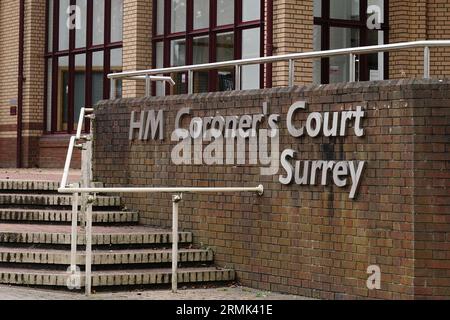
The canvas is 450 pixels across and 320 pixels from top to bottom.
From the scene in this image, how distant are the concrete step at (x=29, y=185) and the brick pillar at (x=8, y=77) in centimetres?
750

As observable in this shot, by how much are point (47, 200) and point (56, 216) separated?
1.74ft

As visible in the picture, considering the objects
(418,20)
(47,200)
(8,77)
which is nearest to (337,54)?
(47,200)

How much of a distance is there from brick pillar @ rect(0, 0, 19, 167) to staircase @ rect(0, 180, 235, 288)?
8327mm

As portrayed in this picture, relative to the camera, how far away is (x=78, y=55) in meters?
21.0

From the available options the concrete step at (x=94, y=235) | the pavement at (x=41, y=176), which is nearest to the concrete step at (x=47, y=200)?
the concrete step at (x=94, y=235)

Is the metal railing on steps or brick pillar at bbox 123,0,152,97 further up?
brick pillar at bbox 123,0,152,97

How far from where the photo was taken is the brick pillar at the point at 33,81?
70.3 feet

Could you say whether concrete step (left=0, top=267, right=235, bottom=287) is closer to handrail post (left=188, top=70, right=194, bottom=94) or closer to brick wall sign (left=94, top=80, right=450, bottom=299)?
brick wall sign (left=94, top=80, right=450, bottom=299)

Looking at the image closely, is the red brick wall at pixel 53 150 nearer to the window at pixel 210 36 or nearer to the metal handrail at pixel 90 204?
the window at pixel 210 36

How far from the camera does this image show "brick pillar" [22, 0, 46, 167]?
21.4 meters

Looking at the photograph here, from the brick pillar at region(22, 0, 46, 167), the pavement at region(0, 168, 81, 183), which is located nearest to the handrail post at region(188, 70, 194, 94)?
the pavement at region(0, 168, 81, 183)

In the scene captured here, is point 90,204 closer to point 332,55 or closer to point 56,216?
point 56,216
